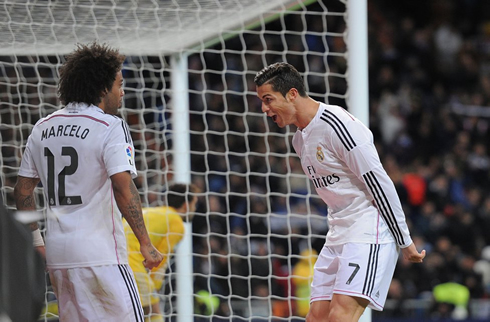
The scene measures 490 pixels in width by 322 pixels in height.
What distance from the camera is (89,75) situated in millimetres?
3781

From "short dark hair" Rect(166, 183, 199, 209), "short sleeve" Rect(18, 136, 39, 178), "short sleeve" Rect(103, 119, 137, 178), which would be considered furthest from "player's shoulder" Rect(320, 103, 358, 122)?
"short dark hair" Rect(166, 183, 199, 209)

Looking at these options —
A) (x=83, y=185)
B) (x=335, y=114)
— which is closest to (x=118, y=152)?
(x=83, y=185)

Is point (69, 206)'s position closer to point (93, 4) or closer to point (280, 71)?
point (280, 71)

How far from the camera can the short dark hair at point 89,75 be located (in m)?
3.78

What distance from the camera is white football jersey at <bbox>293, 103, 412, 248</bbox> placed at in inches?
157

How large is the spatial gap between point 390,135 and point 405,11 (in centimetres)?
342

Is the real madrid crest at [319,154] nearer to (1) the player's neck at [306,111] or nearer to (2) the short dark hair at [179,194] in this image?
(1) the player's neck at [306,111]

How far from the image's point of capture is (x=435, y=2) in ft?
48.8

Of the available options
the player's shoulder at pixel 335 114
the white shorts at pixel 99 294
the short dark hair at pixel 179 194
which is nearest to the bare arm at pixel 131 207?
A: the white shorts at pixel 99 294

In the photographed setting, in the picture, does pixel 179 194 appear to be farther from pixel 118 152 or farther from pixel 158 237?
pixel 118 152

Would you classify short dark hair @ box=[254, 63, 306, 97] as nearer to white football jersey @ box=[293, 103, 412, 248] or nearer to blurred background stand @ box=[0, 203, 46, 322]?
white football jersey @ box=[293, 103, 412, 248]

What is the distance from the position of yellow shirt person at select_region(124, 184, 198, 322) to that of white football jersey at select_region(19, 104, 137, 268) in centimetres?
218

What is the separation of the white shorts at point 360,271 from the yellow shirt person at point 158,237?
1.94 metres

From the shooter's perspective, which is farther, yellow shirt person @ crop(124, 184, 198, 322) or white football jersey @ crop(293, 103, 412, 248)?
yellow shirt person @ crop(124, 184, 198, 322)
